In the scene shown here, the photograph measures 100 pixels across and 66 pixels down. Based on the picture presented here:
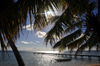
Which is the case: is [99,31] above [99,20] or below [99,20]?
below

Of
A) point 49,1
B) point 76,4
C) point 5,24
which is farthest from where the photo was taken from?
point 76,4

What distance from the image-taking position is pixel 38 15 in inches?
51.4

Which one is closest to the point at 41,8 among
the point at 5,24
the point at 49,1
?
the point at 49,1

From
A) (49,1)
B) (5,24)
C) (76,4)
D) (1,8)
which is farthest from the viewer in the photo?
(1,8)

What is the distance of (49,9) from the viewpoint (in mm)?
1383

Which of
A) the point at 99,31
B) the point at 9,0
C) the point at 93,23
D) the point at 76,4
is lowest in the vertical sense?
the point at 99,31

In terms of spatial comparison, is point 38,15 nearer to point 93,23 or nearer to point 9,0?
point 93,23

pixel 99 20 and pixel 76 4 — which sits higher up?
pixel 76 4

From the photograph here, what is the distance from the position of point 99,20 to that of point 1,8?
151 inches

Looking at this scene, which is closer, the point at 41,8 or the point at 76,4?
the point at 41,8

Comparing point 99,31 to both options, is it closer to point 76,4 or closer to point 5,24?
point 76,4

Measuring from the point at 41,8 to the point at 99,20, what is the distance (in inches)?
109

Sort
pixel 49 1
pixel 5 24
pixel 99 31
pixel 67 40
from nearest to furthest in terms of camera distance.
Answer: pixel 49 1, pixel 5 24, pixel 99 31, pixel 67 40

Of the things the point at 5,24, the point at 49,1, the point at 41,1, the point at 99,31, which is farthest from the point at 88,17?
the point at 5,24
